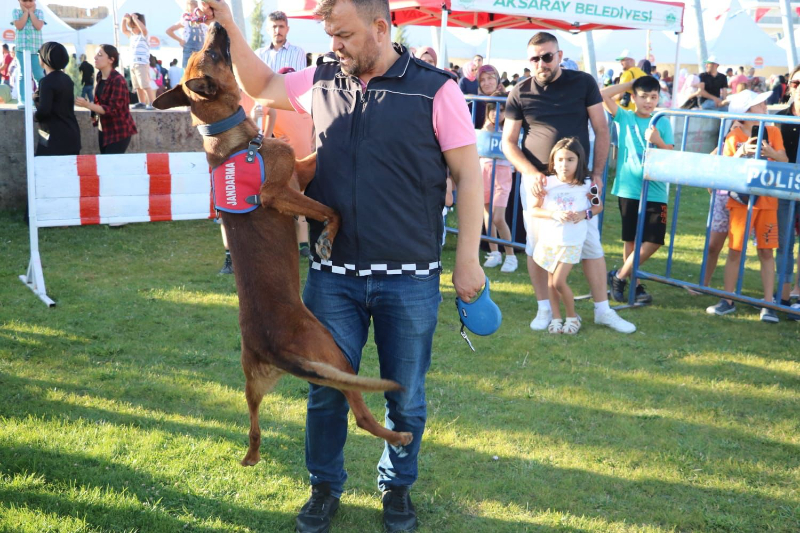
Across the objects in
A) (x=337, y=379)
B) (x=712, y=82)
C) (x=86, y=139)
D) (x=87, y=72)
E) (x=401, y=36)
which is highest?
(x=401, y=36)

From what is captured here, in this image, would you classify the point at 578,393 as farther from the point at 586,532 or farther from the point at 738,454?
the point at 586,532

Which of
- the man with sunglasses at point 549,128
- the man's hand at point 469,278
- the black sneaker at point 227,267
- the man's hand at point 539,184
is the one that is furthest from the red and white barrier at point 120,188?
the man's hand at point 469,278

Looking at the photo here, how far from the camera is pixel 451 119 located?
265 centimetres

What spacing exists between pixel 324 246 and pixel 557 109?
11.5 ft

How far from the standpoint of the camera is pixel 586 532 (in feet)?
10.2

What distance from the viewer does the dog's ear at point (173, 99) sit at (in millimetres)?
3209

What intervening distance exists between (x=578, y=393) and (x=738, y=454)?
1031 mm

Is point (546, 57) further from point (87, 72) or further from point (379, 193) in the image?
point (87, 72)

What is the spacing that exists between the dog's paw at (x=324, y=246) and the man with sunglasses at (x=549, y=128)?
3192mm

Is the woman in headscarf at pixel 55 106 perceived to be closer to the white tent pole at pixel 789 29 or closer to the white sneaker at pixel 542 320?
the white sneaker at pixel 542 320

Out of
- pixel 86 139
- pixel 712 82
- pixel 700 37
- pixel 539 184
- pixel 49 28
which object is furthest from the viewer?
pixel 49 28

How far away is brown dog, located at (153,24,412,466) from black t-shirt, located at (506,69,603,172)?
10.3 ft

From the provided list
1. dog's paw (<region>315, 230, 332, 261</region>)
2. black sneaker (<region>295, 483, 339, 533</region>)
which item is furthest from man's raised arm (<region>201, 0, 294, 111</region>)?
black sneaker (<region>295, 483, 339, 533</region>)

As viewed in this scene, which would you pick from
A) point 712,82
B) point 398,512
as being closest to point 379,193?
point 398,512
